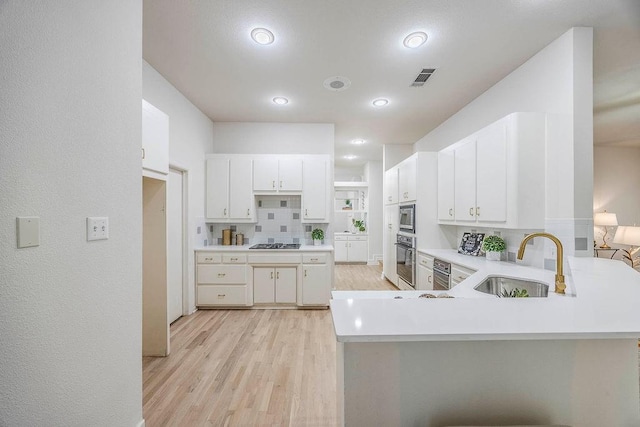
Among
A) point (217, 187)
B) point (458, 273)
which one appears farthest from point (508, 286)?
point (217, 187)

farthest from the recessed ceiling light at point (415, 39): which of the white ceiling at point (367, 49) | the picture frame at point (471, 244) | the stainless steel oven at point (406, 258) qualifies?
the stainless steel oven at point (406, 258)

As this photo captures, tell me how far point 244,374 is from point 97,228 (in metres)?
1.63

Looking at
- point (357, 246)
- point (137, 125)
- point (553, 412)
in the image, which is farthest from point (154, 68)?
point (357, 246)

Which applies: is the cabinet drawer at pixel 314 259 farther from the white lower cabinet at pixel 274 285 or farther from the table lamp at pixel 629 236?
the table lamp at pixel 629 236

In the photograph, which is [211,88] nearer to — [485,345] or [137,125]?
[137,125]

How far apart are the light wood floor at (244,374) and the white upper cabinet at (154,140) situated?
1.65 meters

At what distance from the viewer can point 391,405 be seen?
3.24ft

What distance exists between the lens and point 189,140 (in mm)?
3559

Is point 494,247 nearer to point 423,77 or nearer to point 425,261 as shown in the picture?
point 425,261

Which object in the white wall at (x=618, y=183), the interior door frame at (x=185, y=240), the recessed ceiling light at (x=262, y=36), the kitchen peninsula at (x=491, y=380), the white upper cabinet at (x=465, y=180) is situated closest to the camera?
the kitchen peninsula at (x=491, y=380)

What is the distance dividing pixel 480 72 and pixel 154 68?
3257mm

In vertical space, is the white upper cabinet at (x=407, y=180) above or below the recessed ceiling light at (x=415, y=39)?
below

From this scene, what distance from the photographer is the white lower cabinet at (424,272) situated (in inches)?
137

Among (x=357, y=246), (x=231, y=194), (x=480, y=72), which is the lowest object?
(x=357, y=246)
